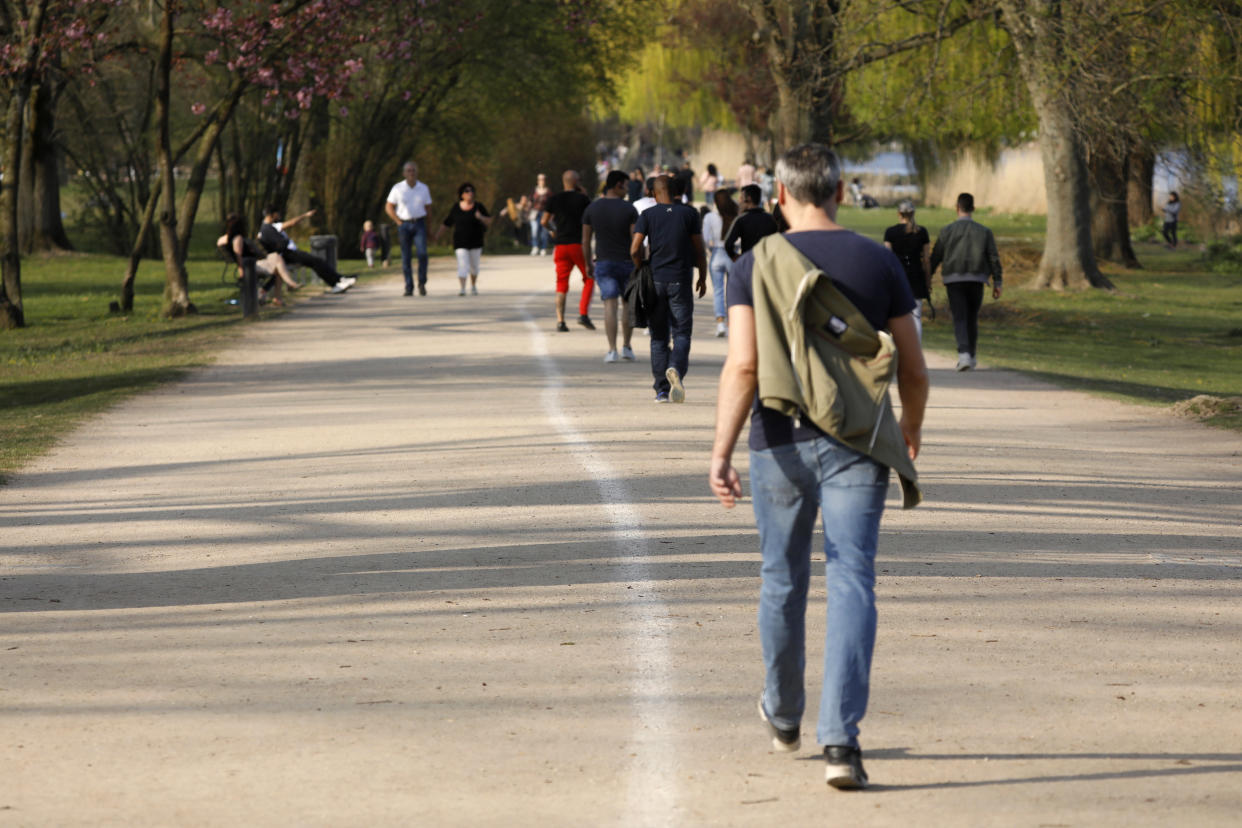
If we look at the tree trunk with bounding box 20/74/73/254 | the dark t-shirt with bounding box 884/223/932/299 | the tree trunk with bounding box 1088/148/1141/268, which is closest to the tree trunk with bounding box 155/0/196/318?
the dark t-shirt with bounding box 884/223/932/299

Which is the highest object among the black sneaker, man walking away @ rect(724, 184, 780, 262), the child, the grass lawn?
man walking away @ rect(724, 184, 780, 262)

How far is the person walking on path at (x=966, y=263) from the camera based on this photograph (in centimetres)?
1881

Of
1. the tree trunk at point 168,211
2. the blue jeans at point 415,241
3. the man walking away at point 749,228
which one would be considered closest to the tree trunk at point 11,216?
the tree trunk at point 168,211

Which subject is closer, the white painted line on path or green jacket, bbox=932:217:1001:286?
the white painted line on path

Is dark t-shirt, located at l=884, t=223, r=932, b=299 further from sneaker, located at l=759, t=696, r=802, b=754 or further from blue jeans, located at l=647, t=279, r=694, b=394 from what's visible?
sneaker, located at l=759, t=696, r=802, b=754

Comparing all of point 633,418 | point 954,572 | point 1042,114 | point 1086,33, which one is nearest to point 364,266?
point 1042,114

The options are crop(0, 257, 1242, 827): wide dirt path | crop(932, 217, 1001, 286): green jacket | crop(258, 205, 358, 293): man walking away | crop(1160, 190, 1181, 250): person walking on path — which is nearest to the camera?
crop(0, 257, 1242, 827): wide dirt path

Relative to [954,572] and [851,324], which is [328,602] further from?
[851,324]

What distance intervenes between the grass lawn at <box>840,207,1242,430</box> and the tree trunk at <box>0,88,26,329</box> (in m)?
12.7

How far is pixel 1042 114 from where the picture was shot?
106ft

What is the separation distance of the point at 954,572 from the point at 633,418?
19.7ft

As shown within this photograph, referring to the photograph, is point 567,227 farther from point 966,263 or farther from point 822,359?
point 822,359

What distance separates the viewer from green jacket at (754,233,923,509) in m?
5.12

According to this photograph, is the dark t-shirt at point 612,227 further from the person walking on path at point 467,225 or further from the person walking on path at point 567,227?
the person walking on path at point 467,225
